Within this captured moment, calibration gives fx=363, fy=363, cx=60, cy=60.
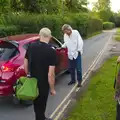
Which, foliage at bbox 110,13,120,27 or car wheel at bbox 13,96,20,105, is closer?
car wheel at bbox 13,96,20,105

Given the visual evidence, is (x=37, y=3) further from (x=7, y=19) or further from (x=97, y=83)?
(x=97, y=83)

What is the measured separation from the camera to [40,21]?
24297 mm

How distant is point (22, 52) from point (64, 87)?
2553 mm

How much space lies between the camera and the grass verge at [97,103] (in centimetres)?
773

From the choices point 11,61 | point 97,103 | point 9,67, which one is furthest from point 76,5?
point 9,67

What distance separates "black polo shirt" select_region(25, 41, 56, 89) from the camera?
601 centimetres

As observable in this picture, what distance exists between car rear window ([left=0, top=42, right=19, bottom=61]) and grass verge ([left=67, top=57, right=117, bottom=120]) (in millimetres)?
1944

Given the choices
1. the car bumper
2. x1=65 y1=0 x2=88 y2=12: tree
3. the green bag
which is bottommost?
x1=65 y1=0 x2=88 y2=12: tree

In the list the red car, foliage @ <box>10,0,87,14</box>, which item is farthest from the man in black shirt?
foliage @ <box>10,0,87,14</box>

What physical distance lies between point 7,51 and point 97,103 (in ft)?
8.25

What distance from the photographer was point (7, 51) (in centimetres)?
870

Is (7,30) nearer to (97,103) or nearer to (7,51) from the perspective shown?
(7,51)

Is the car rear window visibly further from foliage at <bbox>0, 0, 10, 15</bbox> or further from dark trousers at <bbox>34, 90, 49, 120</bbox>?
foliage at <bbox>0, 0, 10, 15</bbox>

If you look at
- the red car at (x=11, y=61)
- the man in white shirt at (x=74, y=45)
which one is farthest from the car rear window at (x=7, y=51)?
the man in white shirt at (x=74, y=45)
